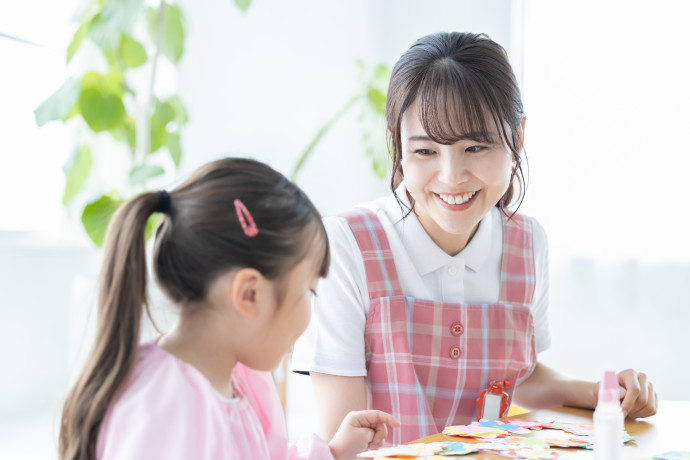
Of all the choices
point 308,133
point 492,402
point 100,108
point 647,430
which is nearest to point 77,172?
point 100,108

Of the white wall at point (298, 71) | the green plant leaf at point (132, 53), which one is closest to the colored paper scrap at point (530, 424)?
the green plant leaf at point (132, 53)

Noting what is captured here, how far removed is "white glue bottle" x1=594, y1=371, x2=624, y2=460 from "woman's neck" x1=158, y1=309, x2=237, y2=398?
43 cm

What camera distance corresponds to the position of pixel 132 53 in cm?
230

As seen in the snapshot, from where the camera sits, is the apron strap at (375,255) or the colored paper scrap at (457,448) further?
the apron strap at (375,255)

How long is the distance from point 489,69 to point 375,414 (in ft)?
1.98

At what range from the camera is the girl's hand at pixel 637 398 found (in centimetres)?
122

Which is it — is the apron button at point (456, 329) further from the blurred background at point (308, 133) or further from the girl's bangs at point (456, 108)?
the blurred background at point (308, 133)

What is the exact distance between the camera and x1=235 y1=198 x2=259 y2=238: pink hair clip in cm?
88

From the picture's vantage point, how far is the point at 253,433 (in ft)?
3.16

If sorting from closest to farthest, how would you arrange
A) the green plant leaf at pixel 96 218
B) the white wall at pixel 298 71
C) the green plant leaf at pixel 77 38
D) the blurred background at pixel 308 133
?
the green plant leaf at pixel 96 218
the green plant leaf at pixel 77 38
the blurred background at pixel 308 133
the white wall at pixel 298 71

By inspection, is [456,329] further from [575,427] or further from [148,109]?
[148,109]

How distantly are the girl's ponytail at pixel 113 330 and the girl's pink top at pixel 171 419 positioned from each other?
0.02 metres

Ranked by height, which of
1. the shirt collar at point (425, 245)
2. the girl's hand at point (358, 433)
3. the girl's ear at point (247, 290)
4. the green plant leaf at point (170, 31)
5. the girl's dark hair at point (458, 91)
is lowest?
the girl's hand at point (358, 433)

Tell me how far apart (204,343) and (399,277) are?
1.78 feet
